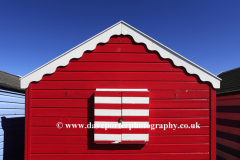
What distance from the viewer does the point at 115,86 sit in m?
2.90

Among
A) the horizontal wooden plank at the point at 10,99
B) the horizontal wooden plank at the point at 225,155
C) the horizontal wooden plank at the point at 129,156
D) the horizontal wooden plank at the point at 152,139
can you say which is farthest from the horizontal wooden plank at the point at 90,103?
the horizontal wooden plank at the point at 225,155

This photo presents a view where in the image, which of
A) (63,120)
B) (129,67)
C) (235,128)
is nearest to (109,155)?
(63,120)

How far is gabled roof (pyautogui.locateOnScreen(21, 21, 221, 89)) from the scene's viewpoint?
284 cm

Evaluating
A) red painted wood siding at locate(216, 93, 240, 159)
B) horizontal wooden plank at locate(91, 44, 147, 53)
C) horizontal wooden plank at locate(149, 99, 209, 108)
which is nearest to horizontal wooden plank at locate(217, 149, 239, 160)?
red painted wood siding at locate(216, 93, 240, 159)

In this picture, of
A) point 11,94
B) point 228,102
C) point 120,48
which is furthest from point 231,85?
point 11,94

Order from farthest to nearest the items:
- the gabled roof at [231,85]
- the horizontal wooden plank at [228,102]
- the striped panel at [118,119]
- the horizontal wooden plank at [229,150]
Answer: the gabled roof at [231,85]
the horizontal wooden plank at [228,102]
the horizontal wooden plank at [229,150]
the striped panel at [118,119]

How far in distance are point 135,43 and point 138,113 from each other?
5.49ft

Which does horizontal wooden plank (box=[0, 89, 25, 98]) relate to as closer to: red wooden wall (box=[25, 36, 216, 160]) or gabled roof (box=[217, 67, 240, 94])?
red wooden wall (box=[25, 36, 216, 160])

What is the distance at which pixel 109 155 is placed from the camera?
2.84 m

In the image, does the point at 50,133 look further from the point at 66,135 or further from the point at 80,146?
the point at 80,146

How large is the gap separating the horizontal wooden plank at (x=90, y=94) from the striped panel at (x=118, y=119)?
38 centimetres

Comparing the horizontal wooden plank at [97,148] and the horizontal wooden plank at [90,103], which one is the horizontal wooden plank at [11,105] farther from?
the horizontal wooden plank at [97,148]

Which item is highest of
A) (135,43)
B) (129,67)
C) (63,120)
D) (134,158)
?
(135,43)

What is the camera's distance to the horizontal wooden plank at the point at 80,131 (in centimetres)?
284
